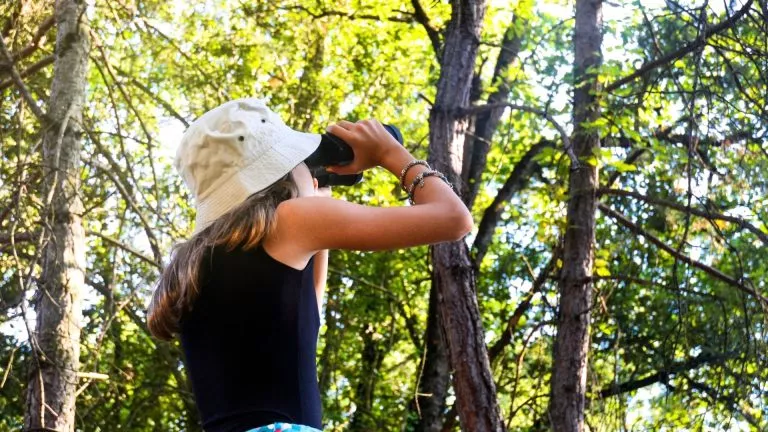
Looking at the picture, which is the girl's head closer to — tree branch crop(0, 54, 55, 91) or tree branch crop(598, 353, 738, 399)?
tree branch crop(0, 54, 55, 91)

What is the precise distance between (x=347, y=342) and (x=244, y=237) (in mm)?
A: 8717

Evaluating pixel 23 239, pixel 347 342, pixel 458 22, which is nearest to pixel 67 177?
pixel 23 239

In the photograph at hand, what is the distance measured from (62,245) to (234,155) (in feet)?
9.86

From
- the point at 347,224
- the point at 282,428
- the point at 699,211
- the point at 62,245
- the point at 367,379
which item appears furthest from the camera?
the point at 367,379

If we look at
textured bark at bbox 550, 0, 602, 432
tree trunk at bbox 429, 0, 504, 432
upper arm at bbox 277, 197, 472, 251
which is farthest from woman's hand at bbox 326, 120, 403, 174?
textured bark at bbox 550, 0, 602, 432

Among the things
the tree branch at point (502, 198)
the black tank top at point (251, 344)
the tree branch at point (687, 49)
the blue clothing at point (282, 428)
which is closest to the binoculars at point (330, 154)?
the black tank top at point (251, 344)

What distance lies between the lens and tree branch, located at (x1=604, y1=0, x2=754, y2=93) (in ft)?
10.1

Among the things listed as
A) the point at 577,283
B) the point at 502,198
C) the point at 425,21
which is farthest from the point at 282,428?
the point at 502,198

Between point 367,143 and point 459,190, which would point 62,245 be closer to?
point 459,190

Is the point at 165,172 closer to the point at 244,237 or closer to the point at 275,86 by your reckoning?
the point at 275,86

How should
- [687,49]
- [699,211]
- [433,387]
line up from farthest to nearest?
1. [433,387]
2. [699,211]
3. [687,49]

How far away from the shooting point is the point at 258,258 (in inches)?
72.6

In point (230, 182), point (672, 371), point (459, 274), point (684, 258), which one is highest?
point (672, 371)

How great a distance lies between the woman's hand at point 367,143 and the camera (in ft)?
6.78
